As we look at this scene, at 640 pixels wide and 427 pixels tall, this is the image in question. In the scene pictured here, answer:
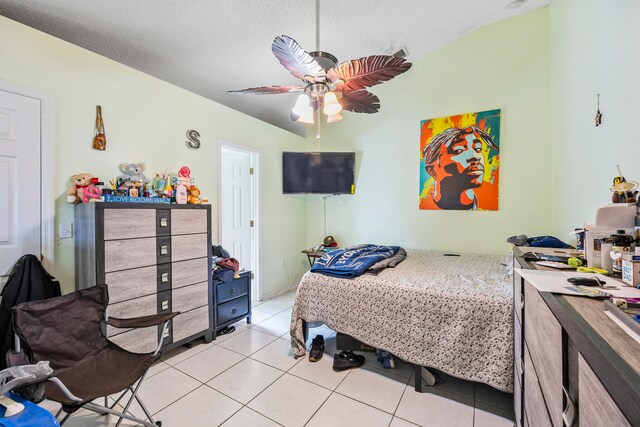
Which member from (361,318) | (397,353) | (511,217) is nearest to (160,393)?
(361,318)

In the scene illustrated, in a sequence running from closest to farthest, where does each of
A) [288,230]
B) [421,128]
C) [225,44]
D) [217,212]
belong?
[225,44]
[217,212]
[421,128]
[288,230]

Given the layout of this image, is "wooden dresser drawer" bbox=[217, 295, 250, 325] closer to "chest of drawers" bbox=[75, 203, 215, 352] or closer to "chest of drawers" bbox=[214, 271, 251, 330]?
"chest of drawers" bbox=[214, 271, 251, 330]

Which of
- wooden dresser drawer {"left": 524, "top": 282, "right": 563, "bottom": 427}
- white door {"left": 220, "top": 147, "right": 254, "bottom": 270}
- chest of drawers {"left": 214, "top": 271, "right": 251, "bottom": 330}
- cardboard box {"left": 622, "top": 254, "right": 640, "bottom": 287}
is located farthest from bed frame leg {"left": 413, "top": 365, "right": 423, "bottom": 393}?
white door {"left": 220, "top": 147, "right": 254, "bottom": 270}

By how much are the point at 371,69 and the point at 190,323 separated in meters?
2.48

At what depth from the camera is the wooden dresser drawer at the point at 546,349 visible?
70cm

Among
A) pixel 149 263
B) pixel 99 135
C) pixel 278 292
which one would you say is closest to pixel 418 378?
pixel 149 263

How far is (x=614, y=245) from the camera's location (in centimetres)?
108

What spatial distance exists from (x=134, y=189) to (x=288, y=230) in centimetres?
228

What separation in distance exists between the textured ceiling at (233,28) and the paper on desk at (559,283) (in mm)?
2512

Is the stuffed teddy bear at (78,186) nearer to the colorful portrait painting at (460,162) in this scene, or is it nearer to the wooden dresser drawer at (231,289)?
the wooden dresser drawer at (231,289)

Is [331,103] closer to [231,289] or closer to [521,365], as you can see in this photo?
[521,365]

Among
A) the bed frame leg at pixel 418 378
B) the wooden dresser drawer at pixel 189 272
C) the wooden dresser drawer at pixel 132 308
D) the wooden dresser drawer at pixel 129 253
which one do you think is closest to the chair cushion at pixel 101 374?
the wooden dresser drawer at pixel 132 308

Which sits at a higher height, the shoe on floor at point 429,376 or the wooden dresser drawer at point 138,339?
the wooden dresser drawer at point 138,339

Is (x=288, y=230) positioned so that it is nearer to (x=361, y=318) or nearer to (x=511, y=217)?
(x=361, y=318)
